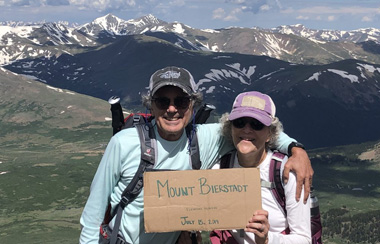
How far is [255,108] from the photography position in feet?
35.9

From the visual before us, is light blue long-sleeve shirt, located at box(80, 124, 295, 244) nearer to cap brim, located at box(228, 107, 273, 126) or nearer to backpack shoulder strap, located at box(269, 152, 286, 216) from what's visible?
cap brim, located at box(228, 107, 273, 126)

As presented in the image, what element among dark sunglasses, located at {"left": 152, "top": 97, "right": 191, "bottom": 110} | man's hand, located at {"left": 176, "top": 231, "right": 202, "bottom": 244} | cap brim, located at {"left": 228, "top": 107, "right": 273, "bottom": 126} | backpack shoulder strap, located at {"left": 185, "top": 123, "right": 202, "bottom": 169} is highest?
dark sunglasses, located at {"left": 152, "top": 97, "right": 191, "bottom": 110}

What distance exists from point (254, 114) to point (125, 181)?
3.98 metres

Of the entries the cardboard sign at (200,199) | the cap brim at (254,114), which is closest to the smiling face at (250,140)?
the cap brim at (254,114)

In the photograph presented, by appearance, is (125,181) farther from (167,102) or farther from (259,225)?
(259,225)

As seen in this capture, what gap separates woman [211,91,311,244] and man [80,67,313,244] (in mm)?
774

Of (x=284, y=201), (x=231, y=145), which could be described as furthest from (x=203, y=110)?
(x=284, y=201)

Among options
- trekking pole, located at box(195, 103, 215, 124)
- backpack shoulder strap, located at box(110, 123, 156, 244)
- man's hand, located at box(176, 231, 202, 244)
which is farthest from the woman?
backpack shoulder strap, located at box(110, 123, 156, 244)

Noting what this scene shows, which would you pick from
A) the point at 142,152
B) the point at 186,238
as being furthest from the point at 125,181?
the point at 186,238

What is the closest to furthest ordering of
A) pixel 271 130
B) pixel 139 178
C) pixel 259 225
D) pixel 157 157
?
pixel 259 225
pixel 139 178
pixel 157 157
pixel 271 130

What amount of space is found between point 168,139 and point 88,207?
286cm

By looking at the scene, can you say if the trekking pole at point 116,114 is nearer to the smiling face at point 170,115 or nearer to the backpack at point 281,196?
the smiling face at point 170,115

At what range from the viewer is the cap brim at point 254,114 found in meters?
10.8

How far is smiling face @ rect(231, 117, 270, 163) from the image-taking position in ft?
→ 36.3
